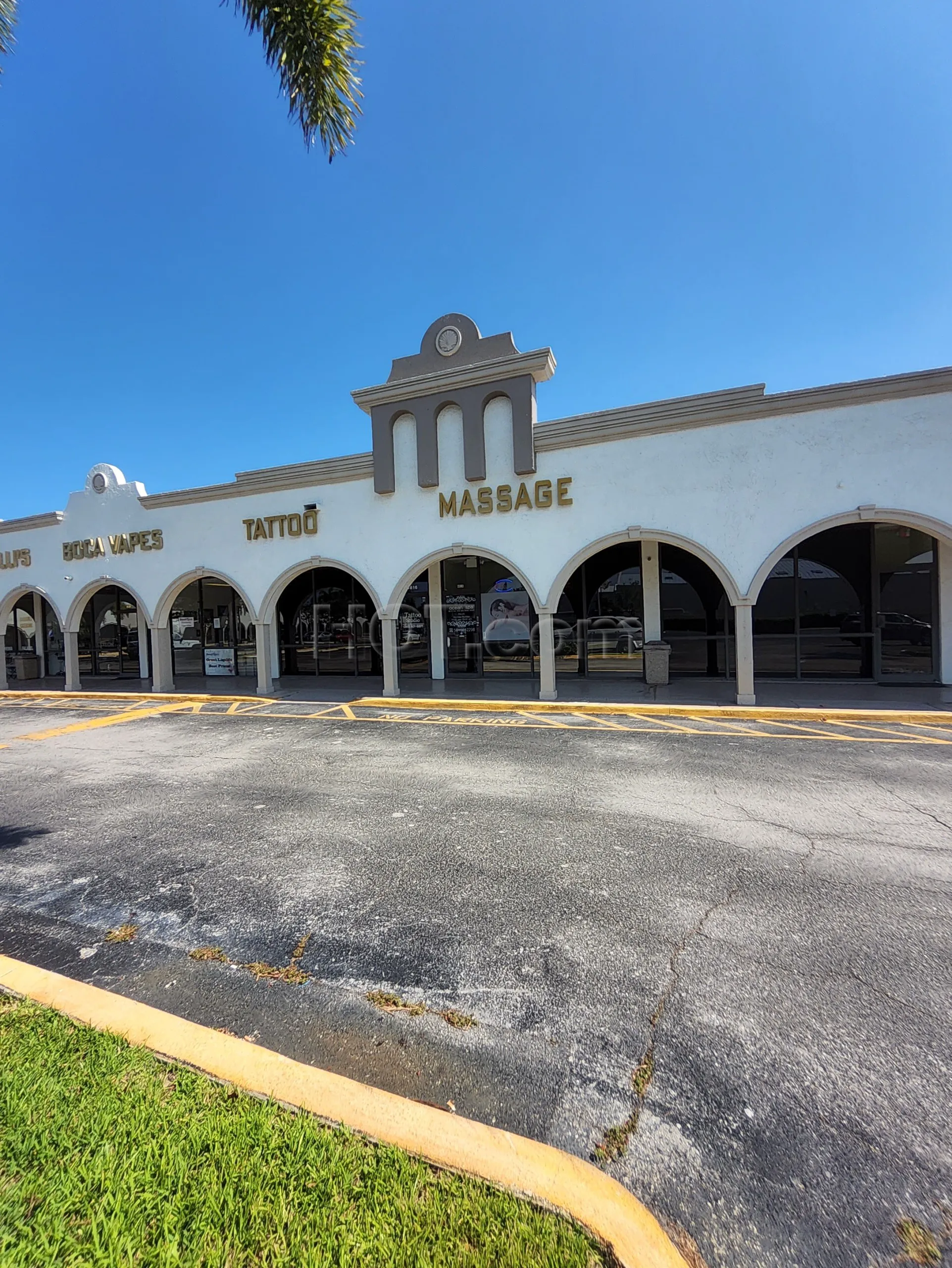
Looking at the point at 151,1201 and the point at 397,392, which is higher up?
the point at 397,392

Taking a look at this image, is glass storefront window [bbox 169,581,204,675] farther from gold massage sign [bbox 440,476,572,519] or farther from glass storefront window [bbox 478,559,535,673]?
gold massage sign [bbox 440,476,572,519]

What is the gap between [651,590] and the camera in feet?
50.1

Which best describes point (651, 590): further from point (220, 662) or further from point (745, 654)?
point (220, 662)

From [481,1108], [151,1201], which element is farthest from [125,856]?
[481,1108]

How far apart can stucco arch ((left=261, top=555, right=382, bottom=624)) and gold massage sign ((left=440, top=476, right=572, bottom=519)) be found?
2.78 m

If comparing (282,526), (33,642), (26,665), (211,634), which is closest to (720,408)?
(282,526)

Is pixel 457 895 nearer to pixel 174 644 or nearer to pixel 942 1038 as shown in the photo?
pixel 942 1038

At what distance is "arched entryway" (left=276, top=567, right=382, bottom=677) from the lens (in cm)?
1827

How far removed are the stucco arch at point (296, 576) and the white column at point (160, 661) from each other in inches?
162

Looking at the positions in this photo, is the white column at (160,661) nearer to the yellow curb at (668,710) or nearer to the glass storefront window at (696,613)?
the yellow curb at (668,710)

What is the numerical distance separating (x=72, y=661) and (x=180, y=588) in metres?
4.89

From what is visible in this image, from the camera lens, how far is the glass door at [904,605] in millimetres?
13130

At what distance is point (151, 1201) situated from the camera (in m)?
1.99

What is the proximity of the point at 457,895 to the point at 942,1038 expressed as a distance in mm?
2937
